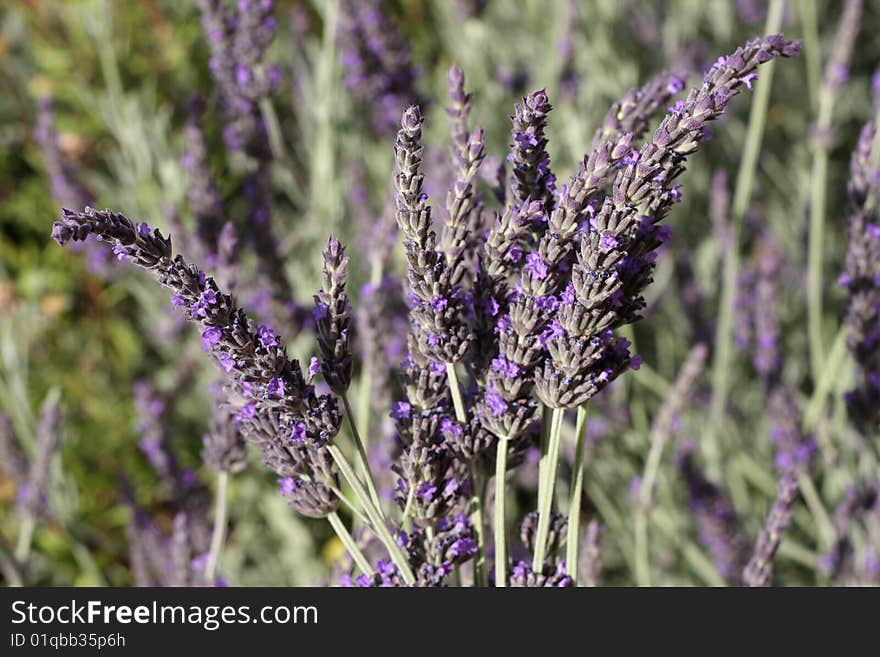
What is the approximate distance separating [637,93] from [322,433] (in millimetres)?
598

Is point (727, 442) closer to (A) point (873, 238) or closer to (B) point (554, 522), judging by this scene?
(A) point (873, 238)

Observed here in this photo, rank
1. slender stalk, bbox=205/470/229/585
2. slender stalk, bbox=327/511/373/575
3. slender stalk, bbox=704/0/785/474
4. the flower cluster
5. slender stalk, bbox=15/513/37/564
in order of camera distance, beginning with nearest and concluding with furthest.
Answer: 1. slender stalk, bbox=327/511/373/575
2. slender stalk, bbox=205/470/229/585
3. slender stalk, bbox=15/513/37/564
4. slender stalk, bbox=704/0/785/474
5. the flower cluster

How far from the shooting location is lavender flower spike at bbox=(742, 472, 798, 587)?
115 cm

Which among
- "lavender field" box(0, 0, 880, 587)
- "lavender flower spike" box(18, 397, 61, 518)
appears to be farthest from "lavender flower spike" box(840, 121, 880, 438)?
"lavender flower spike" box(18, 397, 61, 518)

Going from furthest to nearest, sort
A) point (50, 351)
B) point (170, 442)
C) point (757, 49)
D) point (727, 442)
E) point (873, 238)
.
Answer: point (50, 351) < point (727, 442) < point (170, 442) < point (873, 238) < point (757, 49)

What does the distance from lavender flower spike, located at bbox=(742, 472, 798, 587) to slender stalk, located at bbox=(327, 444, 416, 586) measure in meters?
0.53

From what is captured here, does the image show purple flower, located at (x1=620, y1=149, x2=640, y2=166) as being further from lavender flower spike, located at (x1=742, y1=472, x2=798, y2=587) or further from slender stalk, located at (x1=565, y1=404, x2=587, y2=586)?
lavender flower spike, located at (x1=742, y1=472, x2=798, y2=587)

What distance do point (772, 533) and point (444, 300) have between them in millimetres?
613

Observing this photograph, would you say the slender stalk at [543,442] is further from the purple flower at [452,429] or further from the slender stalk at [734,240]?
the slender stalk at [734,240]

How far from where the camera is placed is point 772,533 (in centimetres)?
116

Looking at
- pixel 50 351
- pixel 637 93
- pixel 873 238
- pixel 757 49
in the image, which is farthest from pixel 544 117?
pixel 50 351

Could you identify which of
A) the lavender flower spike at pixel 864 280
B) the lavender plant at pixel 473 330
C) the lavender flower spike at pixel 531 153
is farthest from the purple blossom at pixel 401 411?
the lavender flower spike at pixel 864 280

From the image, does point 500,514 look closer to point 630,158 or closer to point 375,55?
point 630,158

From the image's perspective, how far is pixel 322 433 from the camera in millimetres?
833
